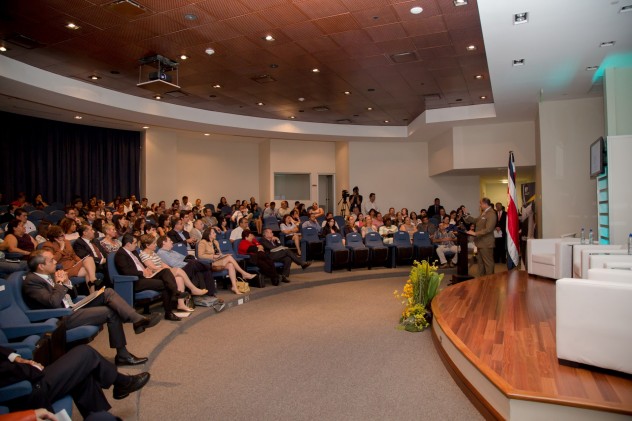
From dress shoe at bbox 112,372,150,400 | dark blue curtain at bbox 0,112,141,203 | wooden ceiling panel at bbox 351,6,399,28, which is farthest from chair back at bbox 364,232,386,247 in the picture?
dark blue curtain at bbox 0,112,141,203

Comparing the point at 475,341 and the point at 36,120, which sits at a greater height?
the point at 36,120

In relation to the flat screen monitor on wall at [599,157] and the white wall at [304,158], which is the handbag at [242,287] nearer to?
the flat screen monitor on wall at [599,157]

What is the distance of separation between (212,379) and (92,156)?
11.4m

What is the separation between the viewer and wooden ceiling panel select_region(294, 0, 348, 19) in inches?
229

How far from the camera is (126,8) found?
5824 mm

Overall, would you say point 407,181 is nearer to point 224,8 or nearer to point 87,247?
point 224,8

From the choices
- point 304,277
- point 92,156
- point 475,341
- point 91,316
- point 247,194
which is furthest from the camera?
point 247,194

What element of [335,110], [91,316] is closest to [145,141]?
[335,110]

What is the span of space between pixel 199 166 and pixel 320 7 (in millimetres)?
10358

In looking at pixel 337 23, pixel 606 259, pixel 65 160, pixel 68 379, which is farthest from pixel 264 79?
pixel 68 379

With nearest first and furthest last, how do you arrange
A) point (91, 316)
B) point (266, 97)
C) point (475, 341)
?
point (91, 316) → point (475, 341) → point (266, 97)

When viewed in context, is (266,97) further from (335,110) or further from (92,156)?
(92,156)

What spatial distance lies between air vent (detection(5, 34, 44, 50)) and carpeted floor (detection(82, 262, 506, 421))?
4.81m

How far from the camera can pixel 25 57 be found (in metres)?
7.77
